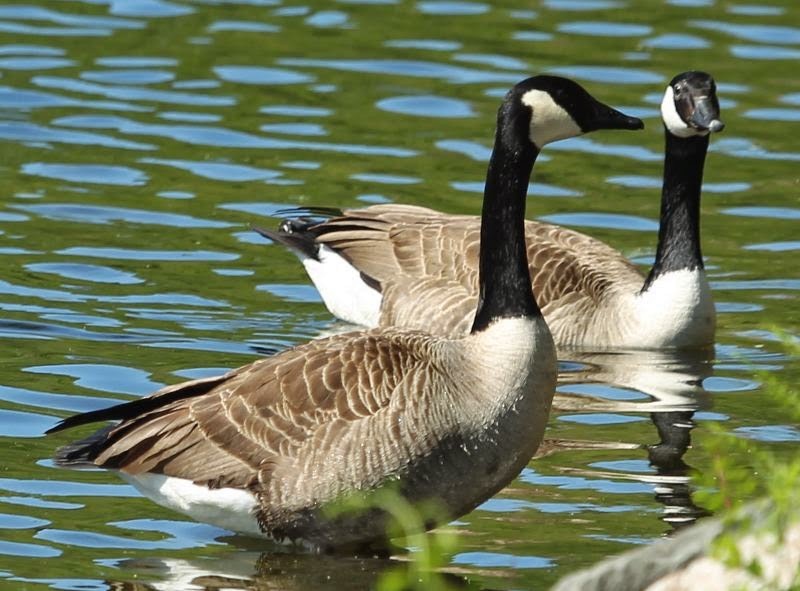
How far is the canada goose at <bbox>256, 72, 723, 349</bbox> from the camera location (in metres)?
12.3

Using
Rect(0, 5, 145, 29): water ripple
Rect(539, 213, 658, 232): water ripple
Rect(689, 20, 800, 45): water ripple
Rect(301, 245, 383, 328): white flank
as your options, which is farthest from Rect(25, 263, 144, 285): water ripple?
Rect(689, 20, 800, 45): water ripple

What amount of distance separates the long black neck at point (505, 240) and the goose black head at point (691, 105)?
319 centimetres

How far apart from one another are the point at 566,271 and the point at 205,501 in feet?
15.4

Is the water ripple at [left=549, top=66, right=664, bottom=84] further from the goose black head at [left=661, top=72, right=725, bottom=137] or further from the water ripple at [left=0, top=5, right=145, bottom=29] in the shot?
the goose black head at [left=661, top=72, right=725, bottom=137]

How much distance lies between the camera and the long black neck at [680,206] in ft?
40.5

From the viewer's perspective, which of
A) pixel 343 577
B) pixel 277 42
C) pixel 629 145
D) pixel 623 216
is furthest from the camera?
pixel 277 42

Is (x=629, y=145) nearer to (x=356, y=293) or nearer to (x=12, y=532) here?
(x=356, y=293)

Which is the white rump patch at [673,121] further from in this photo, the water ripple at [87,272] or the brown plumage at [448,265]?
the water ripple at [87,272]

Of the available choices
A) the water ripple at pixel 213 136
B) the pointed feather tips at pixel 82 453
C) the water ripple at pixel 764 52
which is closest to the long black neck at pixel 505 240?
the pointed feather tips at pixel 82 453

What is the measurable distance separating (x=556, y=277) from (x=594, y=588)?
22.6 feet

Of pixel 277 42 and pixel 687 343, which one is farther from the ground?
pixel 277 42

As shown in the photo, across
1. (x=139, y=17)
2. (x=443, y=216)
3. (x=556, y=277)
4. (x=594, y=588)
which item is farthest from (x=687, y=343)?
(x=139, y=17)

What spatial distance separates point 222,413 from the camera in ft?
28.0

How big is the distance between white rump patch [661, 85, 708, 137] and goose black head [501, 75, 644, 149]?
10.4 feet
